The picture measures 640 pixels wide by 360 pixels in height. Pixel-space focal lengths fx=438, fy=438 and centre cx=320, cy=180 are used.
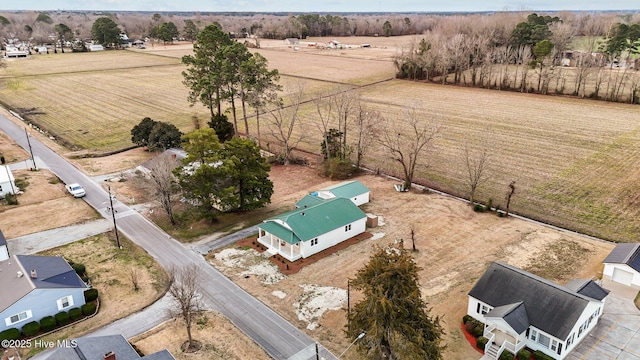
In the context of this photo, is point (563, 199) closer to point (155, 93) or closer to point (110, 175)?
point (110, 175)

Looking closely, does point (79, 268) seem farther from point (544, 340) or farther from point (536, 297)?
point (544, 340)

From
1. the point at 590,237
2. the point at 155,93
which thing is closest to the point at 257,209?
the point at 590,237

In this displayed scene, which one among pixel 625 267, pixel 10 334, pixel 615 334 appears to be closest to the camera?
pixel 10 334

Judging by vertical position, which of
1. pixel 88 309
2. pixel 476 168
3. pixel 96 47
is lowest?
pixel 88 309

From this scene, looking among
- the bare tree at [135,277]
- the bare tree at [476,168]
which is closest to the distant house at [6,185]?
the bare tree at [135,277]

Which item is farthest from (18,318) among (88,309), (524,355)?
(524,355)

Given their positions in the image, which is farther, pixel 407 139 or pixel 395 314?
pixel 407 139

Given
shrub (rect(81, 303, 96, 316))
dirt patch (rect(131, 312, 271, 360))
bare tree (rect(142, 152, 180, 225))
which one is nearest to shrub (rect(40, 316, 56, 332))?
shrub (rect(81, 303, 96, 316))

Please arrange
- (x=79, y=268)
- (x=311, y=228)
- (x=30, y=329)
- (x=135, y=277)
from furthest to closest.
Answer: (x=311, y=228)
(x=79, y=268)
(x=135, y=277)
(x=30, y=329)
